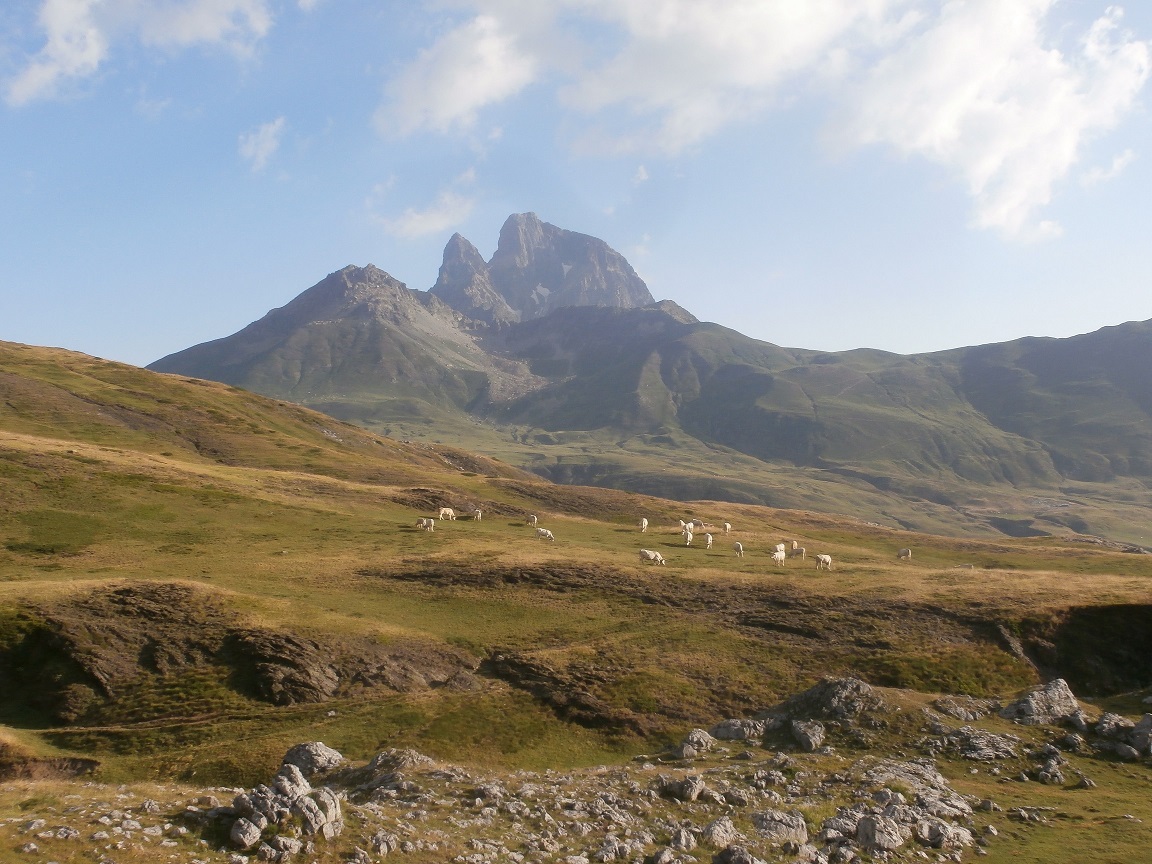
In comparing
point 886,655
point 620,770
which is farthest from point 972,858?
point 886,655

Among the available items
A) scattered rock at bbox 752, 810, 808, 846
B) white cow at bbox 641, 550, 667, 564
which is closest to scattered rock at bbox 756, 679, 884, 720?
scattered rock at bbox 752, 810, 808, 846

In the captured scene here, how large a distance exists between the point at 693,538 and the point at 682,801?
62118 millimetres

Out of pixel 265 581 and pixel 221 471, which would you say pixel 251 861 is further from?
pixel 221 471

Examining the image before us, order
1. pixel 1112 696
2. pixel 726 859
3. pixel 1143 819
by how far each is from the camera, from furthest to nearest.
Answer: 1. pixel 1112 696
2. pixel 1143 819
3. pixel 726 859

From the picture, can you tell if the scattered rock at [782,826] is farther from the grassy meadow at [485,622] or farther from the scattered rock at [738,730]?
the scattered rock at [738,730]

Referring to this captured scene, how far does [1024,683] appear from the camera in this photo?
162ft

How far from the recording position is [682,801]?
3200 cm

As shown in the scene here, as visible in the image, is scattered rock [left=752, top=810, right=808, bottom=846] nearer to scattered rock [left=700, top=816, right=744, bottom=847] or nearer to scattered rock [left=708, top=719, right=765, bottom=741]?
scattered rock [left=700, top=816, right=744, bottom=847]

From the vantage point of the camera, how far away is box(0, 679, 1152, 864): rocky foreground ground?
76.1 ft

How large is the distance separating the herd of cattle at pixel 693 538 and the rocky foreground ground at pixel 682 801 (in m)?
30.8

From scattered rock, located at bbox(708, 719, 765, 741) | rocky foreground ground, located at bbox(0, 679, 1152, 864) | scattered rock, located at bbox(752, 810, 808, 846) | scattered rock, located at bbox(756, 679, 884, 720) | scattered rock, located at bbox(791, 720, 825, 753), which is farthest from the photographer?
scattered rock, located at bbox(756, 679, 884, 720)

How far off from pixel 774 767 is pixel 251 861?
23.1 metres

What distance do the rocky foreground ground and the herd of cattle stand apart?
3080cm

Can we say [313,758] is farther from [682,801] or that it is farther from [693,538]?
[693,538]
